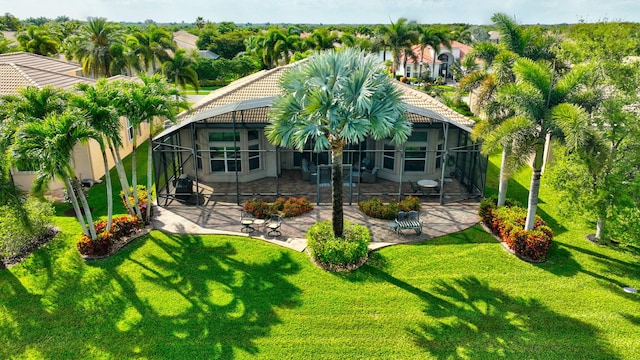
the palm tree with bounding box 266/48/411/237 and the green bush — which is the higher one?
the palm tree with bounding box 266/48/411/237

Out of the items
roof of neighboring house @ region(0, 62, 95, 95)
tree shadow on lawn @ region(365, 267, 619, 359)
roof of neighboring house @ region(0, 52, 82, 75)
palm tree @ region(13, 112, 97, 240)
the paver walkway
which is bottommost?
tree shadow on lawn @ region(365, 267, 619, 359)

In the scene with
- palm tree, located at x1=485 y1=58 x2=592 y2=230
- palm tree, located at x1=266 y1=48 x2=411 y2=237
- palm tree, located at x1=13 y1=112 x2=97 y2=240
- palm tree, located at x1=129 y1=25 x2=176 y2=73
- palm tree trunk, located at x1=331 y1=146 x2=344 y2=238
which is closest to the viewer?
palm tree, located at x1=13 y1=112 x2=97 y2=240

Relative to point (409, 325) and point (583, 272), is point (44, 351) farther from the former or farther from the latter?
point (583, 272)

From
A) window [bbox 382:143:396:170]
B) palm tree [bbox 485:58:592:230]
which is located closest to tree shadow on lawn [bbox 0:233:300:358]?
palm tree [bbox 485:58:592:230]

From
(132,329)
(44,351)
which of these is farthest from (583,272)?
(44,351)

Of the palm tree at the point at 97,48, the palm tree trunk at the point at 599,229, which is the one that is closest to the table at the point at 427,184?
the palm tree trunk at the point at 599,229

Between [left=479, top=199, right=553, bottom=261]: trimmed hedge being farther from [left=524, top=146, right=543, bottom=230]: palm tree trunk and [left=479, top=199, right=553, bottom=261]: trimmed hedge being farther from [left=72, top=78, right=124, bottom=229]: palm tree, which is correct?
[left=72, top=78, right=124, bottom=229]: palm tree

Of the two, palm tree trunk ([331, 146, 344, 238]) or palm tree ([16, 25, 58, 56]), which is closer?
palm tree trunk ([331, 146, 344, 238])

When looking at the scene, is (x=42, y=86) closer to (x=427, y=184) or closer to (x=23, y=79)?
(x=23, y=79)
